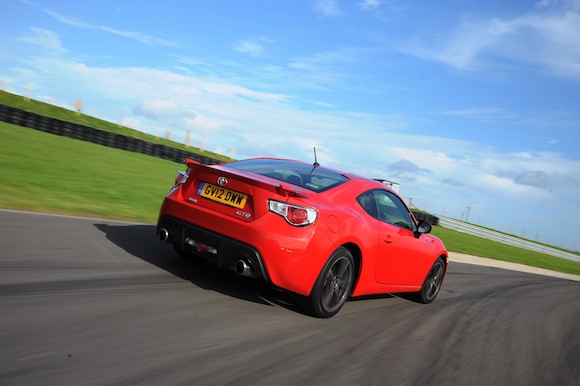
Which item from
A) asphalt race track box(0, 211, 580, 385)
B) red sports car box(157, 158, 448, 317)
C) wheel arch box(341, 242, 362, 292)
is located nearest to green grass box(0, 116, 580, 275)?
asphalt race track box(0, 211, 580, 385)

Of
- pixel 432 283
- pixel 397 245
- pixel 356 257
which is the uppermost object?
pixel 397 245

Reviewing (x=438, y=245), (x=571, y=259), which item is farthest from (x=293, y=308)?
(x=571, y=259)

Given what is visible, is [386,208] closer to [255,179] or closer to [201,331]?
[255,179]

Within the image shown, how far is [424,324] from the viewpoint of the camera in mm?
5676

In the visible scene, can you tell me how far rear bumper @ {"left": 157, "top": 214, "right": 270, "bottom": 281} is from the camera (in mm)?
4453

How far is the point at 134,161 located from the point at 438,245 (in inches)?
626

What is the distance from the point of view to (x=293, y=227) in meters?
4.52

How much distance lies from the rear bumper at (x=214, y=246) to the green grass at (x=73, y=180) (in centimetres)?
393

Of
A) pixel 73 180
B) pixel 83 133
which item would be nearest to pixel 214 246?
pixel 73 180

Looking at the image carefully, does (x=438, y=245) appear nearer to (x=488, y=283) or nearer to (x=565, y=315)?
(x=565, y=315)

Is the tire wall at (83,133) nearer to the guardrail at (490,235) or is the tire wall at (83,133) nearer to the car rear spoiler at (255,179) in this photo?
the guardrail at (490,235)

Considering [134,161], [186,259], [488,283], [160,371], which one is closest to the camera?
[160,371]

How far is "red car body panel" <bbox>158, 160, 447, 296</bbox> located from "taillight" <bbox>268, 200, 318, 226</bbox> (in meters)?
0.04

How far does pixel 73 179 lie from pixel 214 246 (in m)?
8.52
